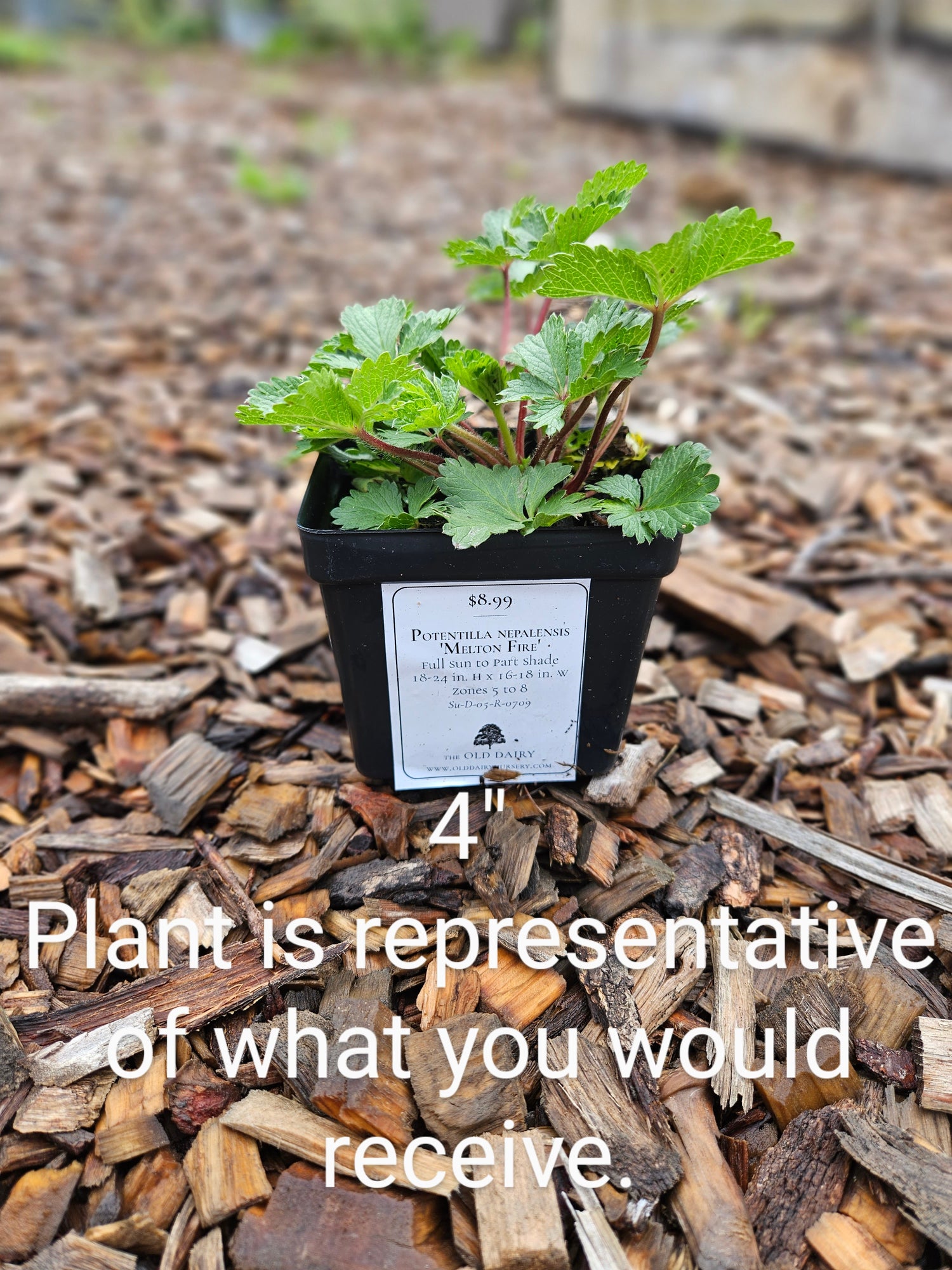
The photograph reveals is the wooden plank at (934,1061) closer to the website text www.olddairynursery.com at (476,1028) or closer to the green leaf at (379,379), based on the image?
the website text www.olddairynursery.com at (476,1028)

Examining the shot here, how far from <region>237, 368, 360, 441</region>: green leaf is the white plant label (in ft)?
0.62

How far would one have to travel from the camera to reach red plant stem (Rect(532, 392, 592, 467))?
43.0 inches

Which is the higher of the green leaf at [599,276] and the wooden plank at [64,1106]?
the green leaf at [599,276]

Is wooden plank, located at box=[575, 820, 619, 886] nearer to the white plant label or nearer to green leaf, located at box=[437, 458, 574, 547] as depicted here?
the white plant label

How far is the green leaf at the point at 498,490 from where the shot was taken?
1045 mm

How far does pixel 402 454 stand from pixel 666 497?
0.99 feet

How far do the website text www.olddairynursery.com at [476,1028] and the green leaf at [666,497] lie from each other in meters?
0.49

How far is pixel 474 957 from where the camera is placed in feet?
3.76

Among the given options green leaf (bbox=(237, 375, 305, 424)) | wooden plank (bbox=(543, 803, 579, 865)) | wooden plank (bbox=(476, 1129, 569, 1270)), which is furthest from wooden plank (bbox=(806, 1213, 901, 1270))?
green leaf (bbox=(237, 375, 305, 424))

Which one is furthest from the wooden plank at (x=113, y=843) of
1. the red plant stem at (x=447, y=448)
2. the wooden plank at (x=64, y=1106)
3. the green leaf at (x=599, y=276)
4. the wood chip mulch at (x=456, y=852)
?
the green leaf at (x=599, y=276)

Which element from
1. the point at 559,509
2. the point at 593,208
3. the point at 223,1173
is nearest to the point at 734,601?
the point at 559,509

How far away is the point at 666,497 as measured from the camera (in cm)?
107

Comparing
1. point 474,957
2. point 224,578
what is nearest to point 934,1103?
point 474,957

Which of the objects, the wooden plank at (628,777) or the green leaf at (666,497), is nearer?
the green leaf at (666,497)
